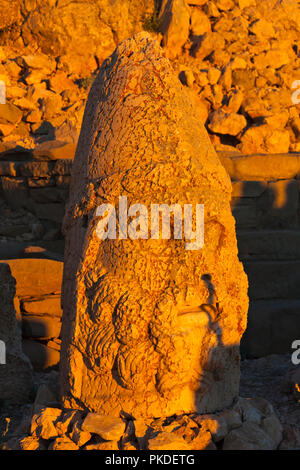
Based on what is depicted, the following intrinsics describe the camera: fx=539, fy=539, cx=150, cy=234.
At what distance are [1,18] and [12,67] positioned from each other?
136 centimetres

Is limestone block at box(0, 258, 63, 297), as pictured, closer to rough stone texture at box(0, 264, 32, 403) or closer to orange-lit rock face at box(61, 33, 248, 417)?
rough stone texture at box(0, 264, 32, 403)

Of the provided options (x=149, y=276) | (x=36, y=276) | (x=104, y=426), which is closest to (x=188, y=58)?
(x=36, y=276)

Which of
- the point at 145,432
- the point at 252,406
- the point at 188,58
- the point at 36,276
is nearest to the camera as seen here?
the point at 145,432

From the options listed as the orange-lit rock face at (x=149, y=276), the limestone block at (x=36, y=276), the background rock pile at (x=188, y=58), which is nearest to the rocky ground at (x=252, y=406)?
the orange-lit rock face at (x=149, y=276)

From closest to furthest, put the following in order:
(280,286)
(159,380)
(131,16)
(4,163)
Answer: (159,380)
(280,286)
(4,163)
(131,16)

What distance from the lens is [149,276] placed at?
8.45ft

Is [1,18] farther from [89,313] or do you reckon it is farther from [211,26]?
[89,313]

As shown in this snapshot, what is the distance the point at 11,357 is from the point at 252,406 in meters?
1.69

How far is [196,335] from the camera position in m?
2.62

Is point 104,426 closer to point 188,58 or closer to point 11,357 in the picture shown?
point 11,357

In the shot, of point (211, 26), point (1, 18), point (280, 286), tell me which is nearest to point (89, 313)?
point (280, 286)

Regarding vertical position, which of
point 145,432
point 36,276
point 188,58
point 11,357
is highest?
point 188,58

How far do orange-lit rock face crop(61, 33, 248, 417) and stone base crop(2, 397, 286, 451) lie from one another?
0.08 m

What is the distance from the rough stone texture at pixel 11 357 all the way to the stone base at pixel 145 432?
963mm
